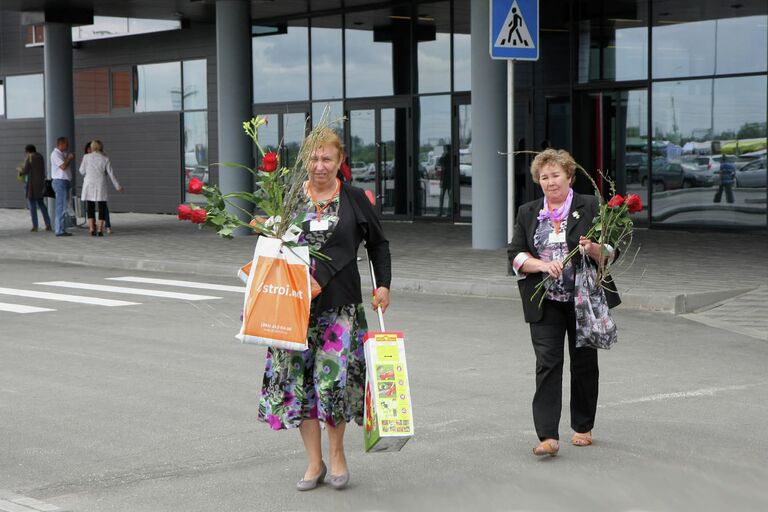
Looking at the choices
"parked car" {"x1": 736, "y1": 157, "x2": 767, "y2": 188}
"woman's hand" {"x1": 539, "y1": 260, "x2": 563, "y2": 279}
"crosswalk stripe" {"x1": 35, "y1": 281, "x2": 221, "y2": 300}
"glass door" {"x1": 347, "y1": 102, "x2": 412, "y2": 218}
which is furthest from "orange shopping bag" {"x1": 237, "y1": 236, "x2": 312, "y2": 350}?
"glass door" {"x1": 347, "y1": 102, "x2": 412, "y2": 218}

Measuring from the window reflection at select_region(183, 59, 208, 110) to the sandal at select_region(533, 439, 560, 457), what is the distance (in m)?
25.6

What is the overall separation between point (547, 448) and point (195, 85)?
26187 millimetres

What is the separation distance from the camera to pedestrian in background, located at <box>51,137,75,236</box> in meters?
24.2

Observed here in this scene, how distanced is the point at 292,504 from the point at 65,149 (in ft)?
66.7

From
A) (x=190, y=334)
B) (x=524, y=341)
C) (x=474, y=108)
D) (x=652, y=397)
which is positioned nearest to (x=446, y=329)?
(x=524, y=341)

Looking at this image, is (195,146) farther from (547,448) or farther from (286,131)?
(547,448)

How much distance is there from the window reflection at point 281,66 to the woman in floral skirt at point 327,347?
76.1 ft

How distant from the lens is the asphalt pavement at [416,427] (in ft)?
19.5

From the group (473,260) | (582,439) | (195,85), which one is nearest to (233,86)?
(473,260)

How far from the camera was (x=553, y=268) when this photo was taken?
6.62 meters

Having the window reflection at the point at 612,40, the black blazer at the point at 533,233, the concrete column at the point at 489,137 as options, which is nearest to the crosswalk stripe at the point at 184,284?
the concrete column at the point at 489,137

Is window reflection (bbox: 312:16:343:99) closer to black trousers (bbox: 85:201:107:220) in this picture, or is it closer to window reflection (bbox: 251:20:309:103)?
window reflection (bbox: 251:20:309:103)

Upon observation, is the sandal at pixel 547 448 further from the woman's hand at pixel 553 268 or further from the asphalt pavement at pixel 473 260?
the asphalt pavement at pixel 473 260

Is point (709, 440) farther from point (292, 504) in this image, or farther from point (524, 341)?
point (524, 341)
